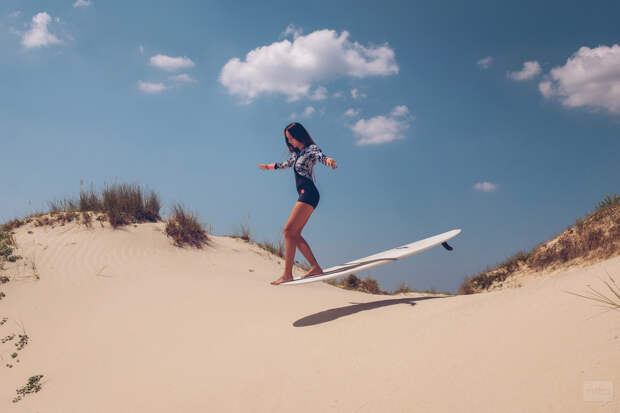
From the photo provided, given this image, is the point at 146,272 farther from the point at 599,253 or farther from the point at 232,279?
the point at 599,253

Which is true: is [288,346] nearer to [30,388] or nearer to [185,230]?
[30,388]

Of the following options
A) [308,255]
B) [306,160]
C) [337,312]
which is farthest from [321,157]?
[337,312]

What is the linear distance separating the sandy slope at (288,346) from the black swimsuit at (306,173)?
70.6 inches

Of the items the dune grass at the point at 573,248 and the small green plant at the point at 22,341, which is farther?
the dune grass at the point at 573,248

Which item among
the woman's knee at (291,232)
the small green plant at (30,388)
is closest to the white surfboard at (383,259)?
the woman's knee at (291,232)

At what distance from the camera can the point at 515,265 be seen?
11.7 m

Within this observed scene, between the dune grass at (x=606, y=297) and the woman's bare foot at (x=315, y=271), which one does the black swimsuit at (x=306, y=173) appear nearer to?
the woman's bare foot at (x=315, y=271)

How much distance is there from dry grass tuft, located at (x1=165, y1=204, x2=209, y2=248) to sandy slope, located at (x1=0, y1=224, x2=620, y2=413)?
6.49ft

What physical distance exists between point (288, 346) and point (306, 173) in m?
2.90

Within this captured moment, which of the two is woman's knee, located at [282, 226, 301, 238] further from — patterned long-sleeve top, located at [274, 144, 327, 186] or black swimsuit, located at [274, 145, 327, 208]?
patterned long-sleeve top, located at [274, 144, 327, 186]

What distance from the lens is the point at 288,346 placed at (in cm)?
460

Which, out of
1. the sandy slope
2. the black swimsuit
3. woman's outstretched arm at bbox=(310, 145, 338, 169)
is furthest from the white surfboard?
woman's outstretched arm at bbox=(310, 145, 338, 169)

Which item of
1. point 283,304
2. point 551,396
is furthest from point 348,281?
point 551,396

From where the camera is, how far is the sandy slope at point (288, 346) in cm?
294
